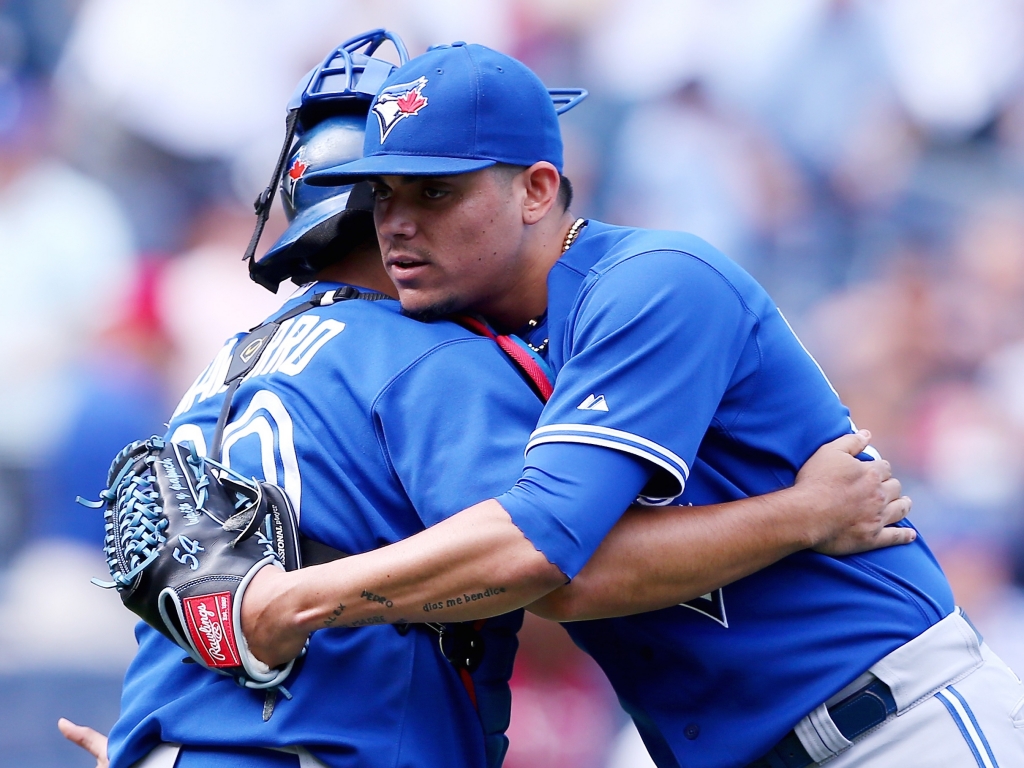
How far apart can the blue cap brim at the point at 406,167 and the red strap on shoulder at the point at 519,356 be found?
0.30m

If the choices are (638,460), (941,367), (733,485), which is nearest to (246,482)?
(638,460)

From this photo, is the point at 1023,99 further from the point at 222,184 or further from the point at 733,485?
the point at 733,485

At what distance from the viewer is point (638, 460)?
195 cm

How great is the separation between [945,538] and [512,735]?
7.58ft

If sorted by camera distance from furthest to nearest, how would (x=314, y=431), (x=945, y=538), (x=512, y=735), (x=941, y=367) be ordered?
(x=941, y=367)
(x=945, y=538)
(x=512, y=735)
(x=314, y=431)

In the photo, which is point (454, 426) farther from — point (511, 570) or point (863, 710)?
point (863, 710)

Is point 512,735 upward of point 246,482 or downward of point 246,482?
downward

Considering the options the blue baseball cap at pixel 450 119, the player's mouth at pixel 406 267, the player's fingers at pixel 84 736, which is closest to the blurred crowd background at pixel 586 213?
the player's fingers at pixel 84 736

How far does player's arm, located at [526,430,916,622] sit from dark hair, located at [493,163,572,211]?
29.7 inches

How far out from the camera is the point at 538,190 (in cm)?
245

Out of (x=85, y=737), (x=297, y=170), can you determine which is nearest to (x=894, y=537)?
(x=297, y=170)

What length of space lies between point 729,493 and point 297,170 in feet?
4.02

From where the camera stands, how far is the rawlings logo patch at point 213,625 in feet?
6.38

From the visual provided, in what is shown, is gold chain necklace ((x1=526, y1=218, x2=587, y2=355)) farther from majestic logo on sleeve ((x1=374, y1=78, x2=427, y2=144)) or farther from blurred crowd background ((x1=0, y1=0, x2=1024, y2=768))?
blurred crowd background ((x1=0, y1=0, x2=1024, y2=768))
